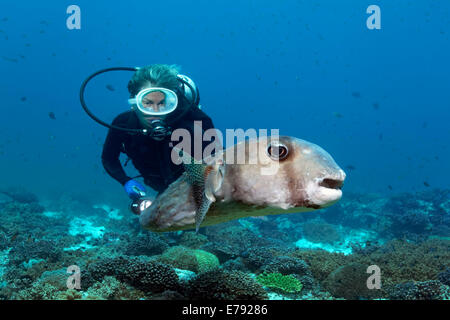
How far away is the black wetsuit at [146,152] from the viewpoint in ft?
18.0

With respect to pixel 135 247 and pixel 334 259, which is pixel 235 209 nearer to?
pixel 334 259

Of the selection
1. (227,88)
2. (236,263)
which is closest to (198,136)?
(236,263)

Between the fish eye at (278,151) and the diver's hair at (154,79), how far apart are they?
4.32 metres

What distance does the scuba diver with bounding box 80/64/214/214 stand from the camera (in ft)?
17.3

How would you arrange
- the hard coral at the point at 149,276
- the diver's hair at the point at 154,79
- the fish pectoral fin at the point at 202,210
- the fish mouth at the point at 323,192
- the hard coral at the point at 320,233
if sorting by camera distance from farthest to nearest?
the hard coral at the point at 320,233, the diver's hair at the point at 154,79, the hard coral at the point at 149,276, the fish pectoral fin at the point at 202,210, the fish mouth at the point at 323,192

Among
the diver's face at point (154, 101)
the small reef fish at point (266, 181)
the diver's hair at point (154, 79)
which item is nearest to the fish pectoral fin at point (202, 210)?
the small reef fish at point (266, 181)

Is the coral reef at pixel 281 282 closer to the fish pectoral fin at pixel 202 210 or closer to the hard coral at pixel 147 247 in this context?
the fish pectoral fin at pixel 202 210

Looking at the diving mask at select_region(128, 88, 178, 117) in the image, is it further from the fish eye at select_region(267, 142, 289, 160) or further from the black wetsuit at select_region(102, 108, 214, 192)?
the fish eye at select_region(267, 142, 289, 160)

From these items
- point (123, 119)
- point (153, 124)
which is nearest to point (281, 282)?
point (153, 124)

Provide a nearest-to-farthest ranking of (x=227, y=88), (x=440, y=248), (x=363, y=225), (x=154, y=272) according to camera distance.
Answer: (x=154, y=272), (x=440, y=248), (x=363, y=225), (x=227, y=88)

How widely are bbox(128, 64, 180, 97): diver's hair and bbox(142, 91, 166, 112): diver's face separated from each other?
318 mm

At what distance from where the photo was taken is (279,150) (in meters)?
1.98

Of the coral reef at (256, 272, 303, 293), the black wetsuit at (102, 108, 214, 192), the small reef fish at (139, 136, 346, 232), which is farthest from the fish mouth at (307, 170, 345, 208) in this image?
the black wetsuit at (102, 108, 214, 192)

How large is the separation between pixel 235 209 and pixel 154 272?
6.57ft
